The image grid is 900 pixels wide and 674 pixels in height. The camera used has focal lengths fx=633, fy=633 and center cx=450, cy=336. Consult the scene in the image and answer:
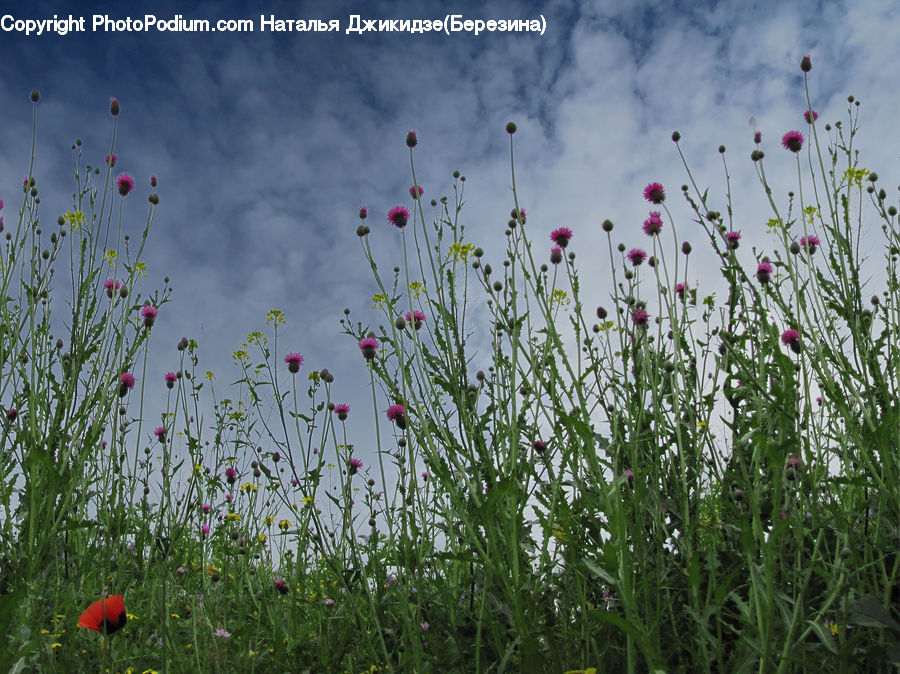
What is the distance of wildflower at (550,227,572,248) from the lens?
2535mm

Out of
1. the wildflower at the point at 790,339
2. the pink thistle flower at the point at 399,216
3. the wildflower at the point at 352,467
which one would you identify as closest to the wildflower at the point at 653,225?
the wildflower at the point at 790,339

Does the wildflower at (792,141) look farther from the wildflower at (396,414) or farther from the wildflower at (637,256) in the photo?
the wildflower at (396,414)

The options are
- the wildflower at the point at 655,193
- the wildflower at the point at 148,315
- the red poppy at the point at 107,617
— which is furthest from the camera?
the wildflower at the point at 655,193

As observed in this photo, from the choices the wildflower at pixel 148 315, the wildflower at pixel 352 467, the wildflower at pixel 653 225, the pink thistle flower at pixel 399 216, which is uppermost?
the pink thistle flower at pixel 399 216

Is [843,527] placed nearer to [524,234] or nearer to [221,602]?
[524,234]

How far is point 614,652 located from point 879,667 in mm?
655

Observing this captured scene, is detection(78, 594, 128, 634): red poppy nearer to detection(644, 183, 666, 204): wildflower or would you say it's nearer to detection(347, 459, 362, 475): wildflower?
detection(347, 459, 362, 475): wildflower

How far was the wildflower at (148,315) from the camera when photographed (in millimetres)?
2341

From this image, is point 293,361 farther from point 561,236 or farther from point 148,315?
point 561,236

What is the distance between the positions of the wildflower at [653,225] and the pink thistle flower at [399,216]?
930 mm

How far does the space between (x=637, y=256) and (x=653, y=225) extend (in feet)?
1.92

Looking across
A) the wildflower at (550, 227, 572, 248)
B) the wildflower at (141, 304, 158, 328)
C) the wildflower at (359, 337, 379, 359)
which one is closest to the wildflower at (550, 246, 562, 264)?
the wildflower at (550, 227, 572, 248)

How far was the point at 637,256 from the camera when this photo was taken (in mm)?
2936

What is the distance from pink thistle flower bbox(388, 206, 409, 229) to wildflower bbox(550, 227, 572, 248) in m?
0.60
